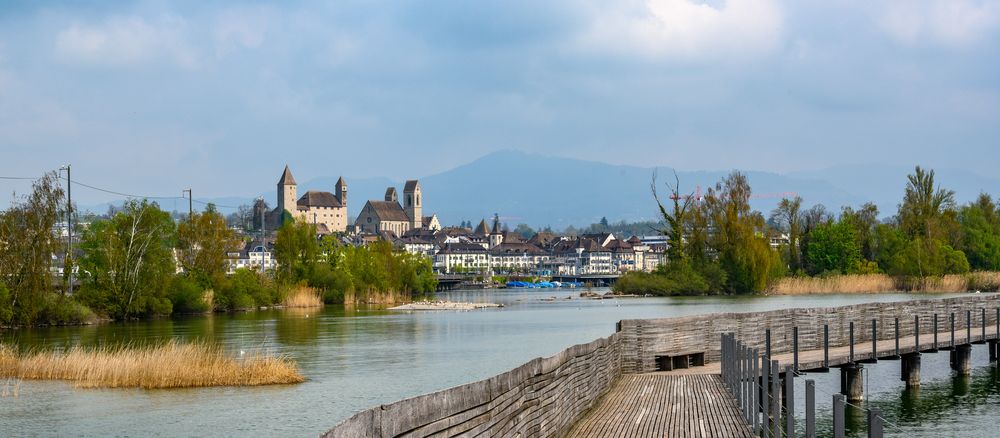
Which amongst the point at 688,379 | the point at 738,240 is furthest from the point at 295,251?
the point at 688,379

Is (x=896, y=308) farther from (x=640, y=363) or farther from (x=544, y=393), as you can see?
(x=544, y=393)

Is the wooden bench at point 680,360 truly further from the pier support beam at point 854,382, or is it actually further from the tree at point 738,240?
the tree at point 738,240

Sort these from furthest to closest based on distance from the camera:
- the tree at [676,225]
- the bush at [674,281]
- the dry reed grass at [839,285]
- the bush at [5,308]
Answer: the tree at [676,225]
the bush at [674,281]
the dry reed grass at [839,285]
the bush at [5,308]

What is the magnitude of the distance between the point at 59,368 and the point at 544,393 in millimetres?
27810

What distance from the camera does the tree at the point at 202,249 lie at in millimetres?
100375

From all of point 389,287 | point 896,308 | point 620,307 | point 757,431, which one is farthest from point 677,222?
point 757,431

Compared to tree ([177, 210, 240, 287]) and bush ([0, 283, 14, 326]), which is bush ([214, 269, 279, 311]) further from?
bush ([0, 283, 14, 326])

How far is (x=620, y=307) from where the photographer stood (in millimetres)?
99938

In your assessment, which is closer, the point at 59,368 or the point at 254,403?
the point at 254,403

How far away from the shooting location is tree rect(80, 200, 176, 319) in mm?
86312

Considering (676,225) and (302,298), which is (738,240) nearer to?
(676,225)

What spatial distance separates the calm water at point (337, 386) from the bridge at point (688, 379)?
1377 millimetres

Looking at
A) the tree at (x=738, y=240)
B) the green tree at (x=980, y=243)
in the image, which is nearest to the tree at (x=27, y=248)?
the tree at (x=738, y=240)

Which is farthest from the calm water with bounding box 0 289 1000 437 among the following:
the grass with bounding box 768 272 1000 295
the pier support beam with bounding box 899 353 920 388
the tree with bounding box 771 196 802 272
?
the tree with bounding box 771 196 802 272
